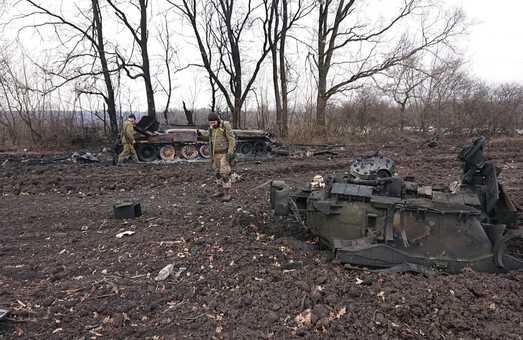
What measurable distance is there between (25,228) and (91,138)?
45.7 feet

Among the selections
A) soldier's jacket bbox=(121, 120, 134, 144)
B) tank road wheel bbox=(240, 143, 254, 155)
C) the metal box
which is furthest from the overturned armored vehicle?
tank road wheel bbox=(240, 143, 254, 155)

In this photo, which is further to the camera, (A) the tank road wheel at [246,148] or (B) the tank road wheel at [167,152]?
(A) the tank road wheel at [246,148]

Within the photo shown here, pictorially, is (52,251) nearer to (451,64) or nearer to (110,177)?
(110,177)

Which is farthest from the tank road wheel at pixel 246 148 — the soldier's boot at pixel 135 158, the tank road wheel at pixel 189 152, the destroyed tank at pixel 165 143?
the soldier's boot at pixel 135 158

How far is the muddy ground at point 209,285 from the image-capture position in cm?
293

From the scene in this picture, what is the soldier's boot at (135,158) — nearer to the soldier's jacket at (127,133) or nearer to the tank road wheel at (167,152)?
the soldier's jacket at (127,133)

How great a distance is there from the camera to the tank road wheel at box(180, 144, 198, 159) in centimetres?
1335

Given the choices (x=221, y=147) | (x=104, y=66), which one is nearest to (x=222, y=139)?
(x=221, y=147)

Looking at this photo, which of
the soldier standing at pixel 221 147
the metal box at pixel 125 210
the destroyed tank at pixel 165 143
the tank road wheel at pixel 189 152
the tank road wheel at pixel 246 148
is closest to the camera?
the metal box at pixel 125 210

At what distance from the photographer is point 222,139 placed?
287 inches

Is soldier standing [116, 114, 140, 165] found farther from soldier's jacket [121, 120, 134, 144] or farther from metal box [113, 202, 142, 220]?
metal box [113, 202, 142, 220]

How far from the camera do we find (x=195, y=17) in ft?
68.6

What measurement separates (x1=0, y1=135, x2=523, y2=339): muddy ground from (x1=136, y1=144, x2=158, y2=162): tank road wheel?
20.3ft

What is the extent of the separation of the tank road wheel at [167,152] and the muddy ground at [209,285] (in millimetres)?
6287
